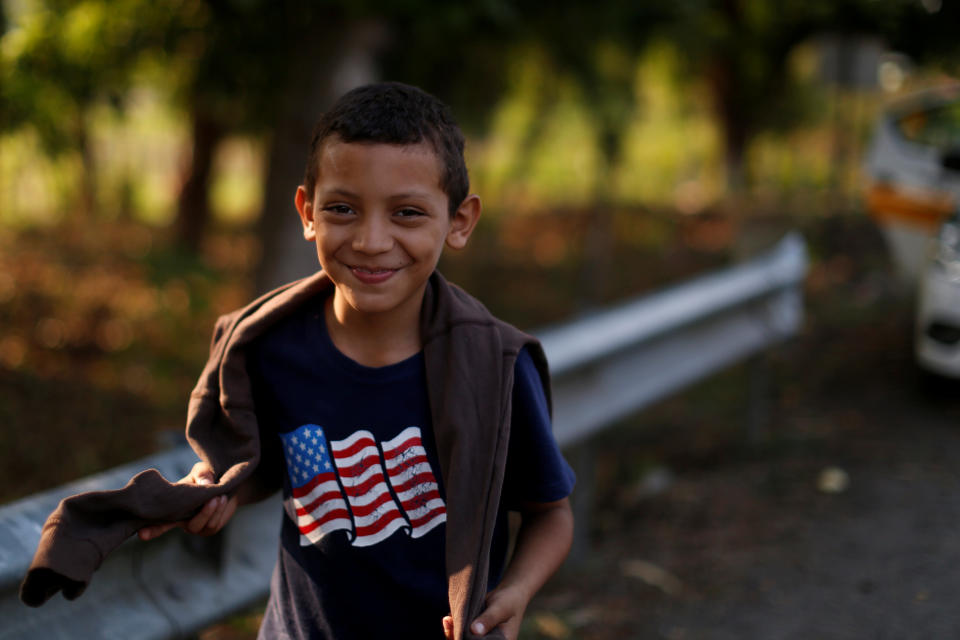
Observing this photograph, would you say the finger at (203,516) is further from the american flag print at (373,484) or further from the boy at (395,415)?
the american flag print at (373,484)

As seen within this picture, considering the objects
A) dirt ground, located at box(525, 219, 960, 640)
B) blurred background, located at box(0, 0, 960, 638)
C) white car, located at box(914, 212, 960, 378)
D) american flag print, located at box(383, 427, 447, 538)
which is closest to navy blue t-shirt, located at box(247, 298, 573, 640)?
american flag print, located at box(383, 427, 447, 538)

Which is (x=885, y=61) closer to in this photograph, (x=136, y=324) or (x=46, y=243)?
(x=136, y=324)

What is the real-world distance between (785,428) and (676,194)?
1252 centimetres

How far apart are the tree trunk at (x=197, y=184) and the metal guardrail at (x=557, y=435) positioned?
21.2 feet

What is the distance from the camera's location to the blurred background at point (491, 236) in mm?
4754

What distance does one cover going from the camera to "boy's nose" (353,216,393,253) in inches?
66.6

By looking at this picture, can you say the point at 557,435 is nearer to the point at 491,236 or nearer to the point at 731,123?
the point at 491,236

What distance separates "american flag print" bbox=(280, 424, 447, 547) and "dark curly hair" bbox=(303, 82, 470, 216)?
0.43 meters

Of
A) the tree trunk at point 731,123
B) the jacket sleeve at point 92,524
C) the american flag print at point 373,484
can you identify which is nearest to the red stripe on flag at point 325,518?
the american flag print at point 373,484

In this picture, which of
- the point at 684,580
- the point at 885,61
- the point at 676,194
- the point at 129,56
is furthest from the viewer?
the point at 676,194

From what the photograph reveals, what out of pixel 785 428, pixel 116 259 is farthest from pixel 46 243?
pixel 785 428

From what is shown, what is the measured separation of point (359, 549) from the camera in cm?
180

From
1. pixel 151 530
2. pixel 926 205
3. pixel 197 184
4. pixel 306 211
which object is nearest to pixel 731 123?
pixel 197 184

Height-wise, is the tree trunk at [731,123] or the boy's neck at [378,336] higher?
the boy's neck at [378,336]
